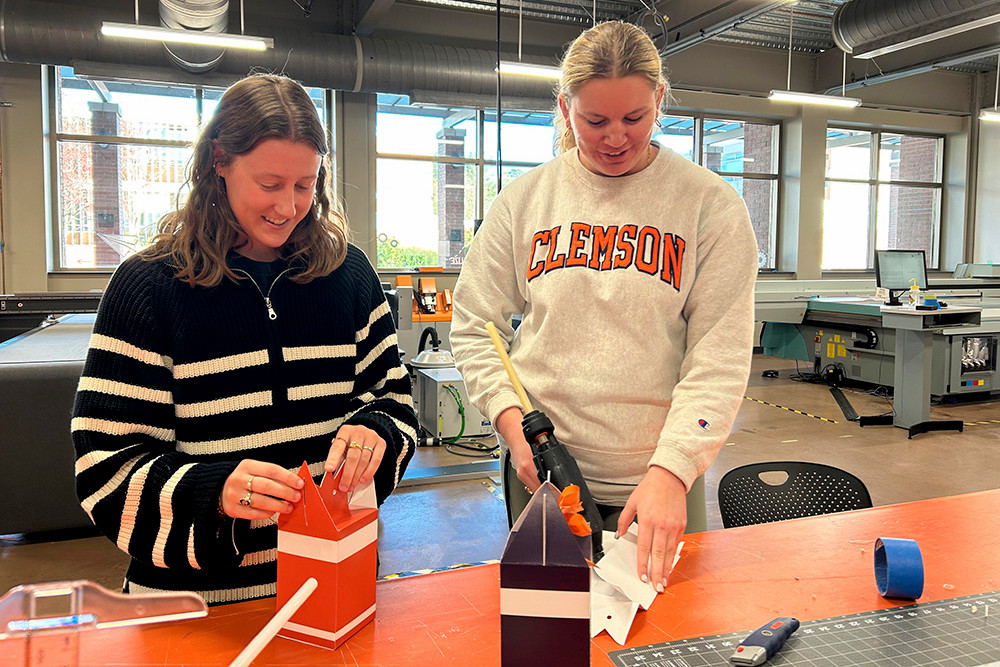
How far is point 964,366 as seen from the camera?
5754 mm

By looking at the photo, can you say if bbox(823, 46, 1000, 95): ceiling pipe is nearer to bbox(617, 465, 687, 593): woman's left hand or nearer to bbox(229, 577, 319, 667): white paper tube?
bbox(617, 465, 687, 593): woman's left hand

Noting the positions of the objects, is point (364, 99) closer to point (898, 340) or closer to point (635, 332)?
point (898, 340)

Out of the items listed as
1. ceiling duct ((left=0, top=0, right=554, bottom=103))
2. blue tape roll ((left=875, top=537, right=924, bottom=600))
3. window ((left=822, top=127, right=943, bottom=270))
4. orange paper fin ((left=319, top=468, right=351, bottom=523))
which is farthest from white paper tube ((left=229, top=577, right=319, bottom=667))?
window ((left=822, top=127, right=943, bottom=270))

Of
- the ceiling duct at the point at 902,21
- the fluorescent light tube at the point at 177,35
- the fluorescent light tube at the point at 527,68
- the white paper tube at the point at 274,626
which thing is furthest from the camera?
the ceiling duct at the point at 902,21

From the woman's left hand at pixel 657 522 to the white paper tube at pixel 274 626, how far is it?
428 mm

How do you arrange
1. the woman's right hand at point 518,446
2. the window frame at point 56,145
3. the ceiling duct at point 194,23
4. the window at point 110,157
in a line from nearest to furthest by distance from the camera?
the woman's right hand at point 518,446
the ceiling duct at point 194,23
the window frame at point 56,145
the window at point 110,157

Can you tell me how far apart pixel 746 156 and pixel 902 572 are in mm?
9009

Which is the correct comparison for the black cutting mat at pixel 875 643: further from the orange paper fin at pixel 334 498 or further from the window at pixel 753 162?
the window at pixel 753 162

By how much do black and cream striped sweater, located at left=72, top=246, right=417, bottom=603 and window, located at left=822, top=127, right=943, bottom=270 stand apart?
9.54 m

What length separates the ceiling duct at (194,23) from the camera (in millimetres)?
5355

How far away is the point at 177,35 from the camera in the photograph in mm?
5016

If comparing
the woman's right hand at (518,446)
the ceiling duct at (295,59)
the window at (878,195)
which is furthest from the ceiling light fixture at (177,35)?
the window at (878,195)

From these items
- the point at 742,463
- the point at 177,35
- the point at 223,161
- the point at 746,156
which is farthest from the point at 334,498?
the point at 746,156

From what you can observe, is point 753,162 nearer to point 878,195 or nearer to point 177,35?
point 878,195
